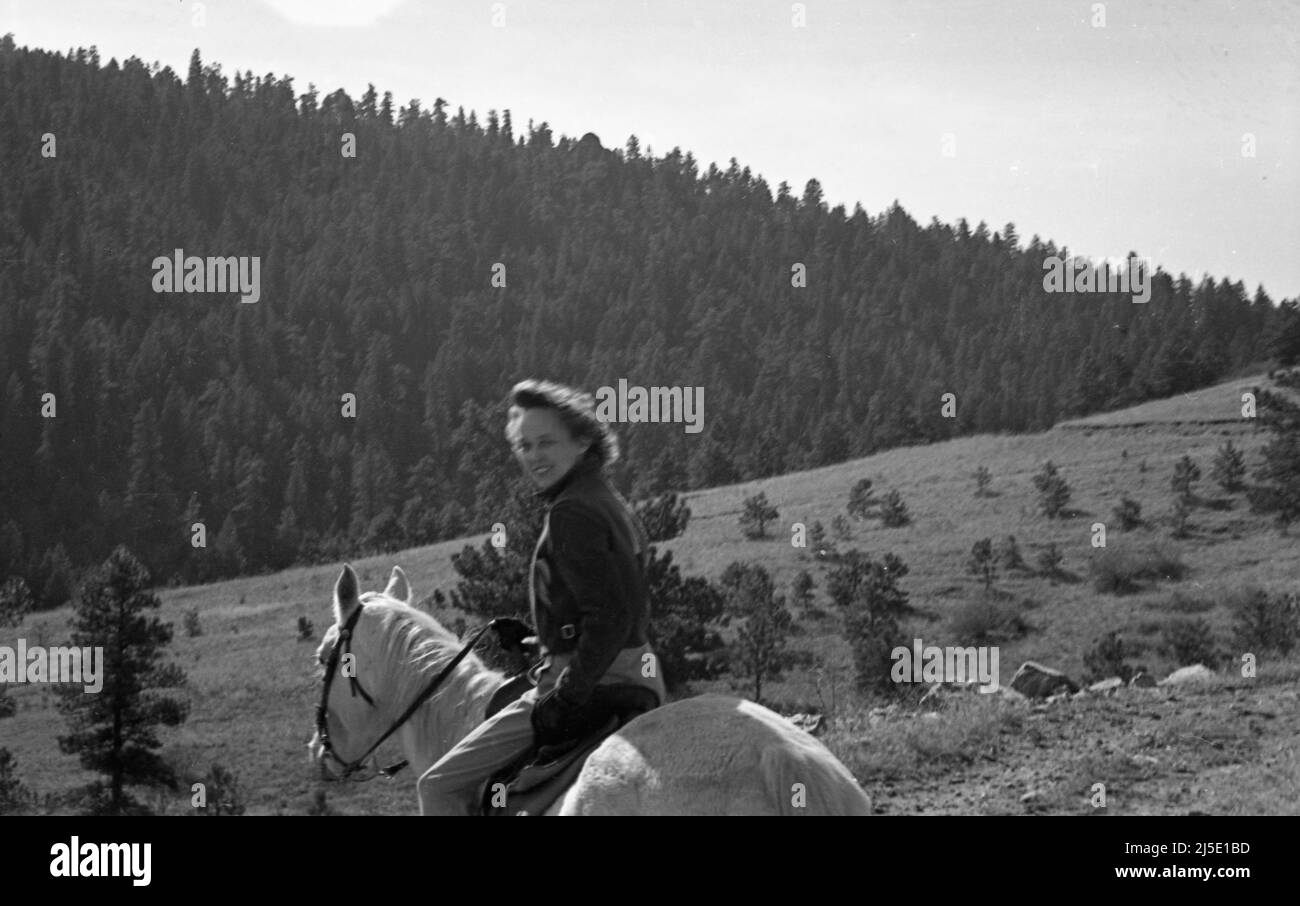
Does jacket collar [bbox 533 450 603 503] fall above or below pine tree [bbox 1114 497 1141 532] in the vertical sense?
above

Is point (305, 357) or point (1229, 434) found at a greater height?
point (305, 357)

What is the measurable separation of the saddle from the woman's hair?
0.82 metres

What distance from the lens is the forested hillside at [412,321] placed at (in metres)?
94.8

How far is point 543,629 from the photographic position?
436 centimetres

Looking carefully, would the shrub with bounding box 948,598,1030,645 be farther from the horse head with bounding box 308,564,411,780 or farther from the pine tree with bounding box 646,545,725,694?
the horse head with bounding box 308,564,411,780

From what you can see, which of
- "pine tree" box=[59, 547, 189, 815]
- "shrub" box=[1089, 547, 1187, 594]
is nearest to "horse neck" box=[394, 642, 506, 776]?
"pine tree" box=[59, 547, 189, 815]

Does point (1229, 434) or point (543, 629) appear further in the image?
point (1229, 434)

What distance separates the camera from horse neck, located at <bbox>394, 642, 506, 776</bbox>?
502 centimetres

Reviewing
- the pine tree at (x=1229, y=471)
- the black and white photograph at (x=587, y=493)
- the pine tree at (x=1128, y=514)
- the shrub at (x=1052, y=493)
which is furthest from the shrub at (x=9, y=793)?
the pine tree at (x=1229, y=471)

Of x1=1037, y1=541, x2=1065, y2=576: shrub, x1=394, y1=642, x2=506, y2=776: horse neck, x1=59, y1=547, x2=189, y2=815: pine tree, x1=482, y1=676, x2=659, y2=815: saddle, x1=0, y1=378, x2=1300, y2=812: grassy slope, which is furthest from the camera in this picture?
x1=1037, y1=541, x2=1065, y2=576: shrub

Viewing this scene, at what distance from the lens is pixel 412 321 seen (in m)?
144
